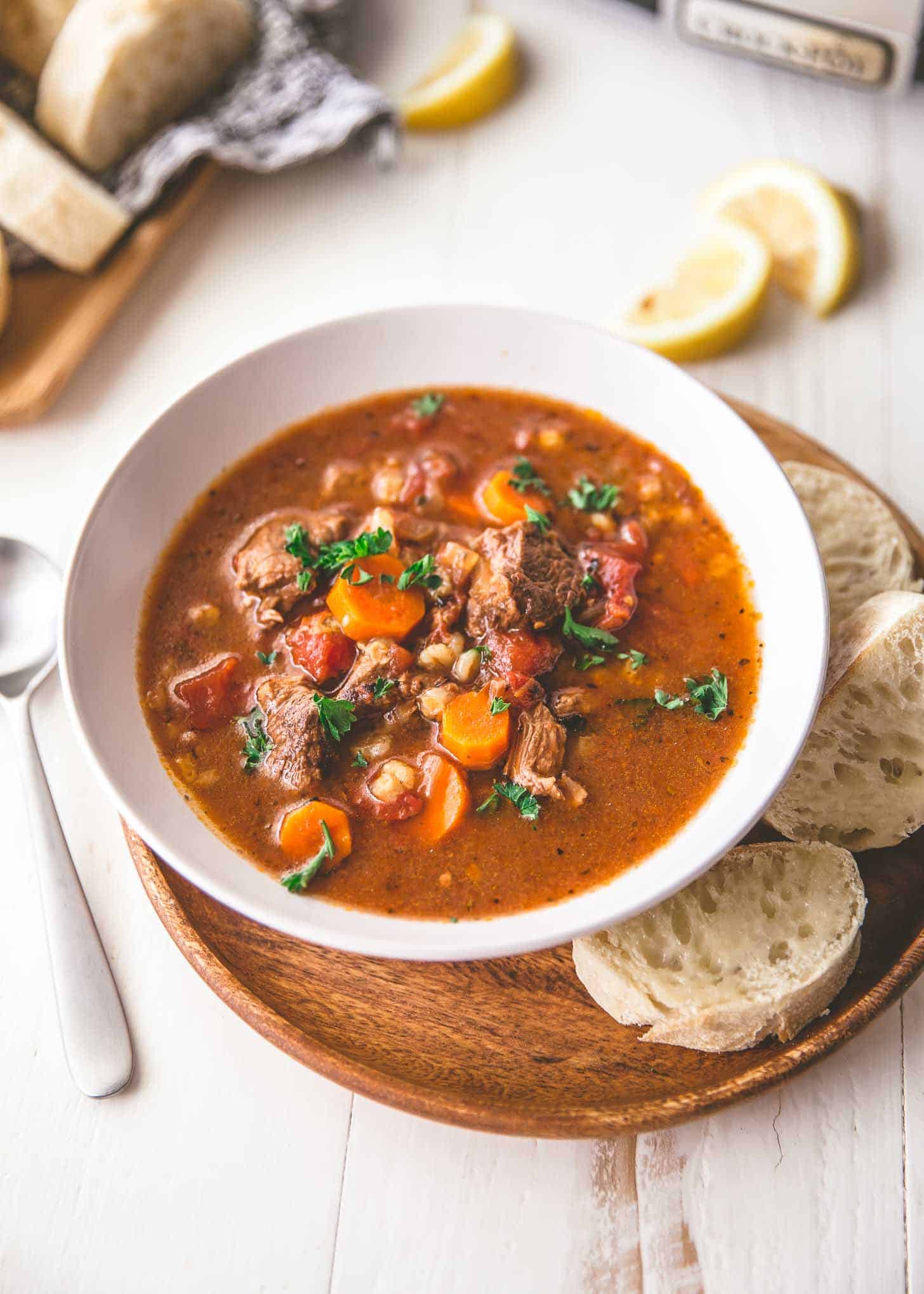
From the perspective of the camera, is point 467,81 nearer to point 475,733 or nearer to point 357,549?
point 357,549

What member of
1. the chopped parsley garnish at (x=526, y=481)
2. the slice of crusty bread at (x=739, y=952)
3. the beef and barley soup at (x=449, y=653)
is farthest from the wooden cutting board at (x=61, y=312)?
the slice of crusty bread at (x=739, y=952)

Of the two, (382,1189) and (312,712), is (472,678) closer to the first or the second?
(312,712)

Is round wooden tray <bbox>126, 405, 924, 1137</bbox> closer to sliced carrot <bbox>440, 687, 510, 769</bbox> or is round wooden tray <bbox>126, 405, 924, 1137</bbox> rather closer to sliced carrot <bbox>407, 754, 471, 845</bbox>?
sliced carrot <bbox>407, 754, 471, 845</bbox>

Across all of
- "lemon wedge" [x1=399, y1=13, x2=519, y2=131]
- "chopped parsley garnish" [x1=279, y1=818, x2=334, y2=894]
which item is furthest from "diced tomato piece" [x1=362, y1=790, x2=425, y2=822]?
"lemon wedge" [x1=399, y1=13, x2=519, y2=131]

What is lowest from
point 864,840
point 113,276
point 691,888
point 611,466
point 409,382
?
point 864,840

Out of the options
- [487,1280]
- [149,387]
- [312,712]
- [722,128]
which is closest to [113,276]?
[149,387]

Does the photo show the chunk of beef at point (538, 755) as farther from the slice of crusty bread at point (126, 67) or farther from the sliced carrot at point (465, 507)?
the slice of crusty bread at point (126, 67)
